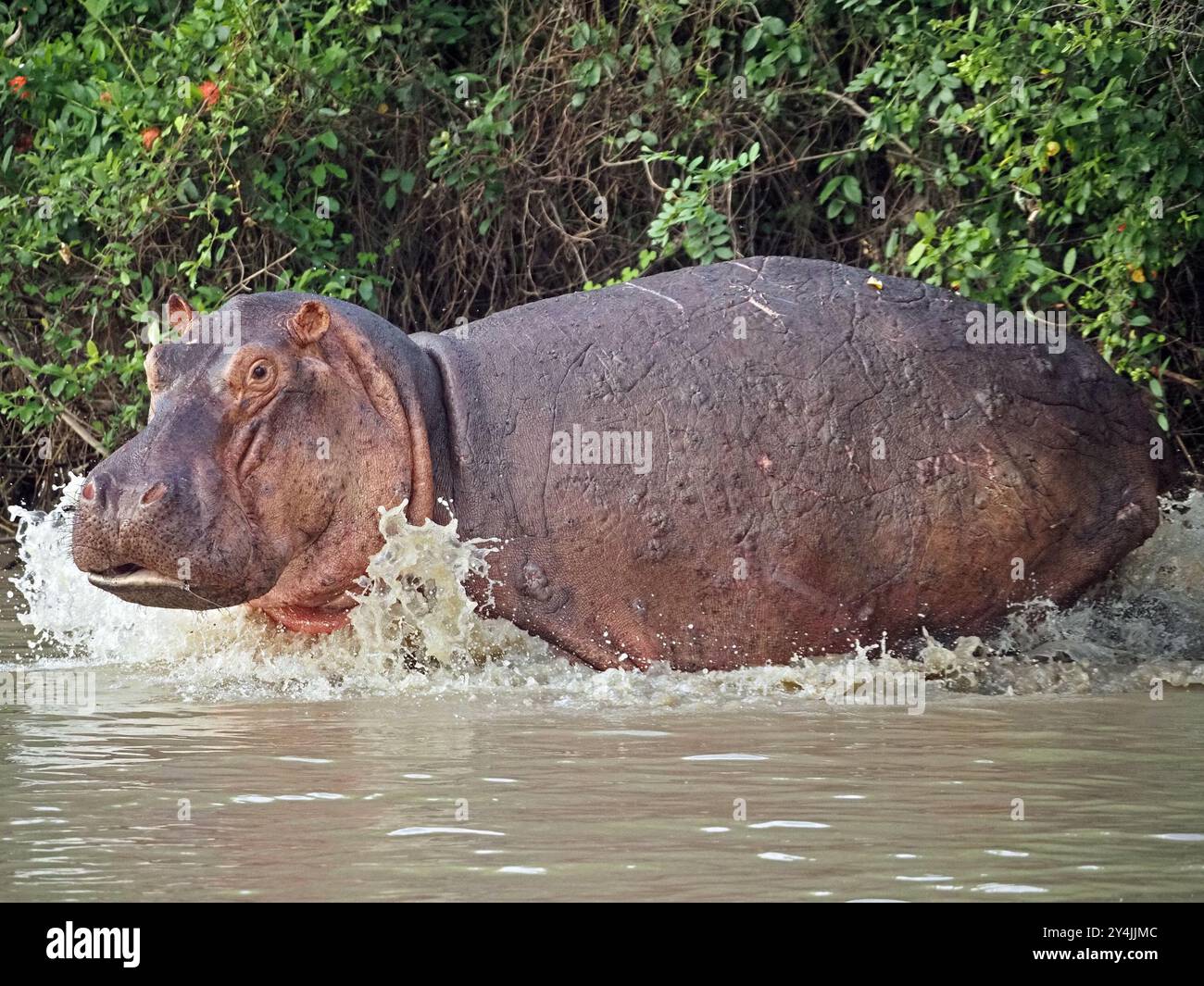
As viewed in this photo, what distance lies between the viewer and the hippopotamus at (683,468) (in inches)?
227

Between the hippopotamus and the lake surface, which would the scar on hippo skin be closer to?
the hippopotamus

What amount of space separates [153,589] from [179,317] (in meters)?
0.92

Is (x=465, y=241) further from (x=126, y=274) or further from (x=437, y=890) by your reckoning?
(x=437, y=890)

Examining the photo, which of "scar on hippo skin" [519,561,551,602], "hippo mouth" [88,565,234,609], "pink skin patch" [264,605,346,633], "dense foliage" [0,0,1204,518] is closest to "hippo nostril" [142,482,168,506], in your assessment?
"hippo mouth" [88,565,234,609]

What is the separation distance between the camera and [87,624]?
6.71m

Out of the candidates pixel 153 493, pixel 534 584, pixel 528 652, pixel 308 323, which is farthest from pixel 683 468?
pixel 153 493

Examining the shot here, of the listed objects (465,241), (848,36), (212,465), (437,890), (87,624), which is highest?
(848,36)

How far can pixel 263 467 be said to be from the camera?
5617 mm

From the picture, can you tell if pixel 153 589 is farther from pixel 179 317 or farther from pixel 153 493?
pixel 179 317

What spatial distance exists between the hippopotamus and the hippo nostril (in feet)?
0.95

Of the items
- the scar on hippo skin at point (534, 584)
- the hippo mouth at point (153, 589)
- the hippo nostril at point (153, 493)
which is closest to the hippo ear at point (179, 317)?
the hippo nostril at point (153, 493)

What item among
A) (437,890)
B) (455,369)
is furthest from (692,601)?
(437,890)

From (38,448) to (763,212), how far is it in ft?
13.1

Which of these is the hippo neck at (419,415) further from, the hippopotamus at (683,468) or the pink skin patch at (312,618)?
the pink skin patch at (312,618)
